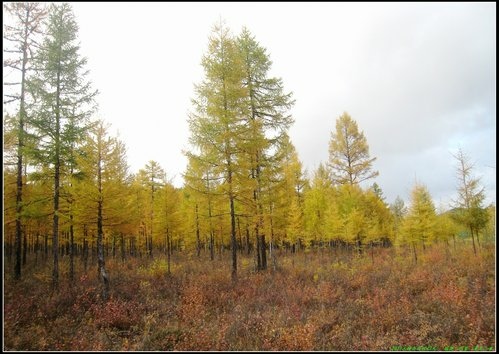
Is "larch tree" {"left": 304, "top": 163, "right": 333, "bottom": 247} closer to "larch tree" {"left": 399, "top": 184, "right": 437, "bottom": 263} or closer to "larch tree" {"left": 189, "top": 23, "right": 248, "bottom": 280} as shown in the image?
"larch tree" {"left": 399, "top": 184, "right": 437, "bottom": 263}

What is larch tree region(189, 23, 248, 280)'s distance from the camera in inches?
595

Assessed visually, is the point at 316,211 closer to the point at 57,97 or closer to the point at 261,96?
the point at 261,96

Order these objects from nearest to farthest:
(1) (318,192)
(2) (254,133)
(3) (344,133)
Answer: (2) (254,133) → (3) (344,133) → (1) (318,192)

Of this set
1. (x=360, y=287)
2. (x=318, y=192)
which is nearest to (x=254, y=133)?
(x=360, y=287)

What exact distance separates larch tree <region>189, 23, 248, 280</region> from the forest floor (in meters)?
3.58

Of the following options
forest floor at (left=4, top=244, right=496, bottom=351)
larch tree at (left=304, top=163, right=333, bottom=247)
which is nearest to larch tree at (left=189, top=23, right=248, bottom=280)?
forest floor at (left=4, top=244, right=496, bottom=351)

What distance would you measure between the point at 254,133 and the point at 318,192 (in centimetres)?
1853

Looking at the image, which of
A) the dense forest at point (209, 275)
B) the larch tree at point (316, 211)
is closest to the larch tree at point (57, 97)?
the dense forest at point (209, 275)

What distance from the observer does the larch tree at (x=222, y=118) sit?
15117 mm

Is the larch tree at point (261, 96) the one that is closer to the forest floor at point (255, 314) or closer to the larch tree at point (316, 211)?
the forest floor at point (255, 314)

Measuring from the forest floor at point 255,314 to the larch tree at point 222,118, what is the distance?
3.58 metres

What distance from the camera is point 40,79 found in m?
15.0

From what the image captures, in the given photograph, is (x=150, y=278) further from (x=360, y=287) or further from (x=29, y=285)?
(x=360, y=287)

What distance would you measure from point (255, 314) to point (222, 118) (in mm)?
9428
